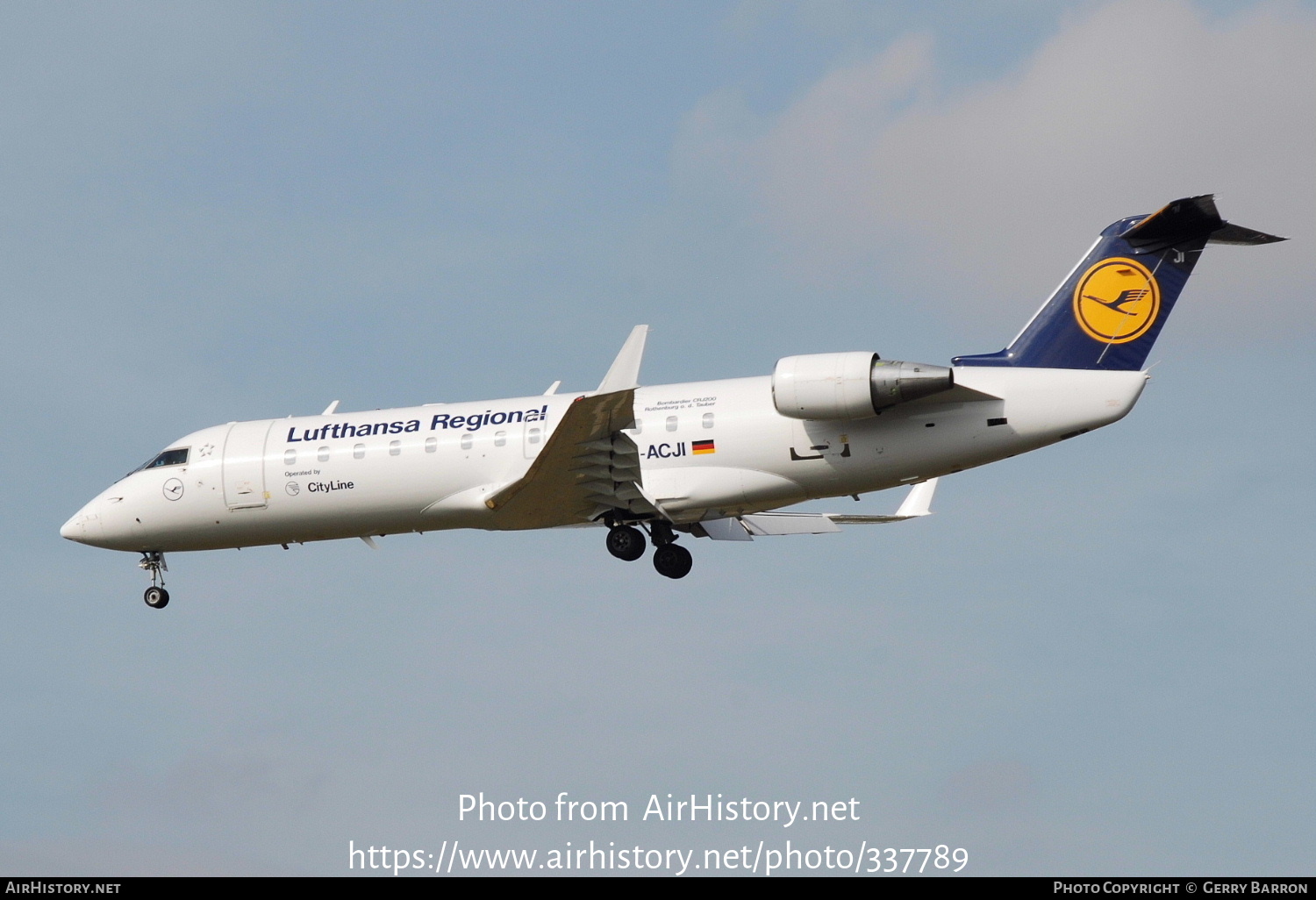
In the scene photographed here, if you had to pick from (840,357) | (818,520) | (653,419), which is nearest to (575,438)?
(653,419)

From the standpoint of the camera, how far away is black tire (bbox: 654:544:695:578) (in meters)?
26.3

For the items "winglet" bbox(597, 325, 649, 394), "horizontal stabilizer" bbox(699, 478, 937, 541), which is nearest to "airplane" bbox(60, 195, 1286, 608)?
"winglet" bbox(597, 325, 649, 394)

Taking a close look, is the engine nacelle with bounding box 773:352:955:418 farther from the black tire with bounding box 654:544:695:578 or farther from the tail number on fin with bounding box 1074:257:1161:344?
the black tire with bounding box 654:544:695:578

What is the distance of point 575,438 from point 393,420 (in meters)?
4.31

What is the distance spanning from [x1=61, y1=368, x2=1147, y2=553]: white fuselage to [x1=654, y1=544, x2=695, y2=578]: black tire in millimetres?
1684

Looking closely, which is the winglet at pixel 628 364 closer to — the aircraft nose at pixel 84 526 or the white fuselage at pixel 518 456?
the white fuselage at pixel 518 456

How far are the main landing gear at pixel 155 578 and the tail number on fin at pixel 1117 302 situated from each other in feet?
55.2

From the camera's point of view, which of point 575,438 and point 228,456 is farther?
point 228,456

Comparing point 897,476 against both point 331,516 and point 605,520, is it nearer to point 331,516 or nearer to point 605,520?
point 605,520

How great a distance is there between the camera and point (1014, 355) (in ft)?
78.7

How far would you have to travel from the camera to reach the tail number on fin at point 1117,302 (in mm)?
23500

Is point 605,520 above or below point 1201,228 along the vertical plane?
below

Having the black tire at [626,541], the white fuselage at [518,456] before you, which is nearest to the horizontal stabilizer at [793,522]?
the black tire at [626,541]

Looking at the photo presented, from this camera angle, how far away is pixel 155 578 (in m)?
27.9
